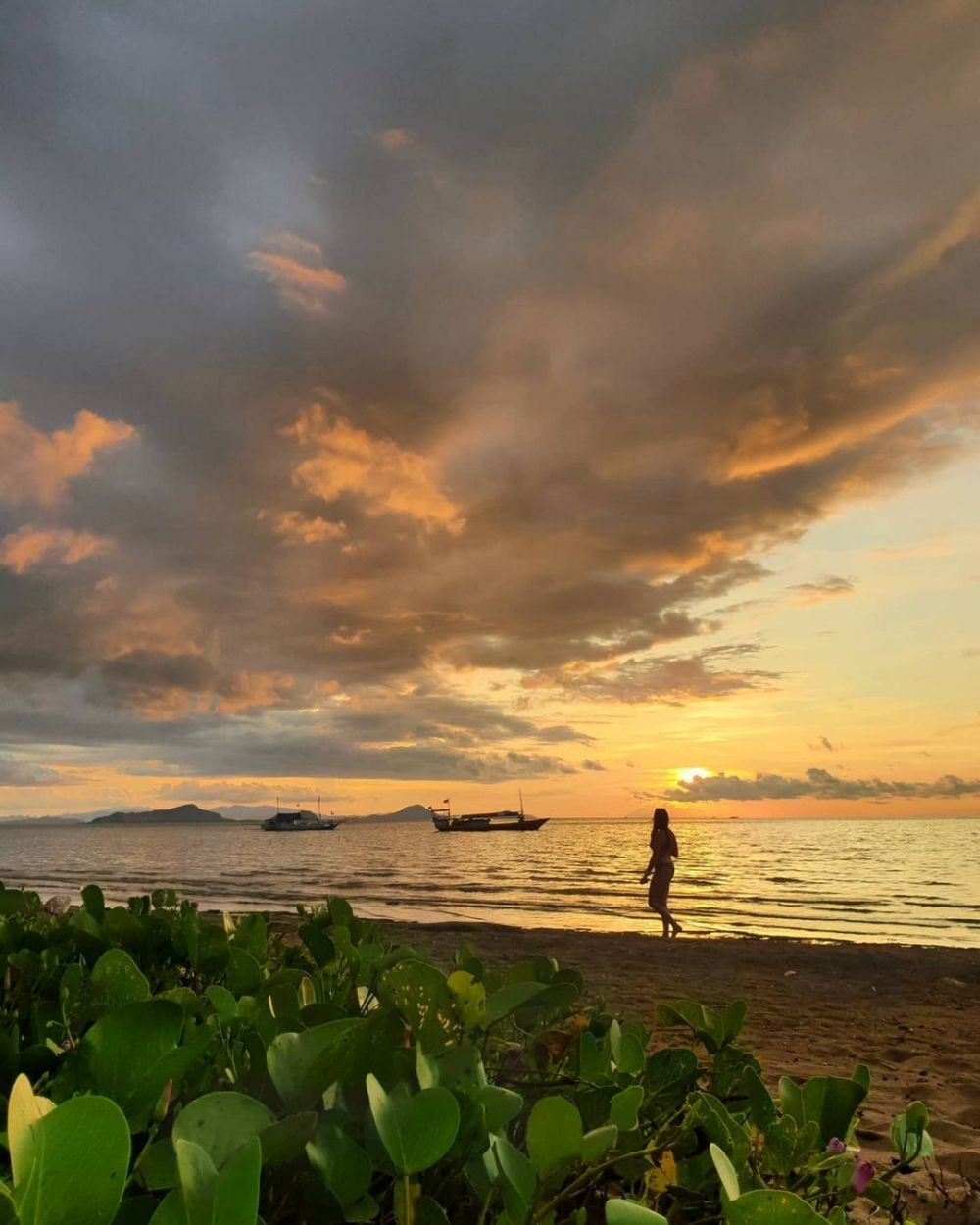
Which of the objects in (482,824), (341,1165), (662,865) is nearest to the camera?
(341,1165)

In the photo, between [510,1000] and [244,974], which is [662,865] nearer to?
[244,974]

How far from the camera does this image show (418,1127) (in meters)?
0.74

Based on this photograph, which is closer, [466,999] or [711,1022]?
[466,999]

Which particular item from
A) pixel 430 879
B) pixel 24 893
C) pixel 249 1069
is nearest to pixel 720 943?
pixel 24 893

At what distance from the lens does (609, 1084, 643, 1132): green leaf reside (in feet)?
3.11

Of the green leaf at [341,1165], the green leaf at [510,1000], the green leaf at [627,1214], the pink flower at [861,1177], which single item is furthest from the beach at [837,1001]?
the green leaf at [627,1214]

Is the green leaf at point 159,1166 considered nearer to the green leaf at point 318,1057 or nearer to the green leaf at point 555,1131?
the green leaf at point 318,1057

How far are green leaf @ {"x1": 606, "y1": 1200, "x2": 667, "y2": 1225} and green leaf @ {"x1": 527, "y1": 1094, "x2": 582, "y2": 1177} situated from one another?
0.47 ft

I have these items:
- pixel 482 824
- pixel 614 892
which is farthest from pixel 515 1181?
pixel 482 824

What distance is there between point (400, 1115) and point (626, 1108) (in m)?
0.33

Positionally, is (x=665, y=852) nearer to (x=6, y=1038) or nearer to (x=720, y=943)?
A: (x=720, y=943)

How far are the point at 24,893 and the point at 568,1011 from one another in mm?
1565

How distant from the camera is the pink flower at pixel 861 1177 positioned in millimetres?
1101

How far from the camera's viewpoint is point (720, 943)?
487 inches
